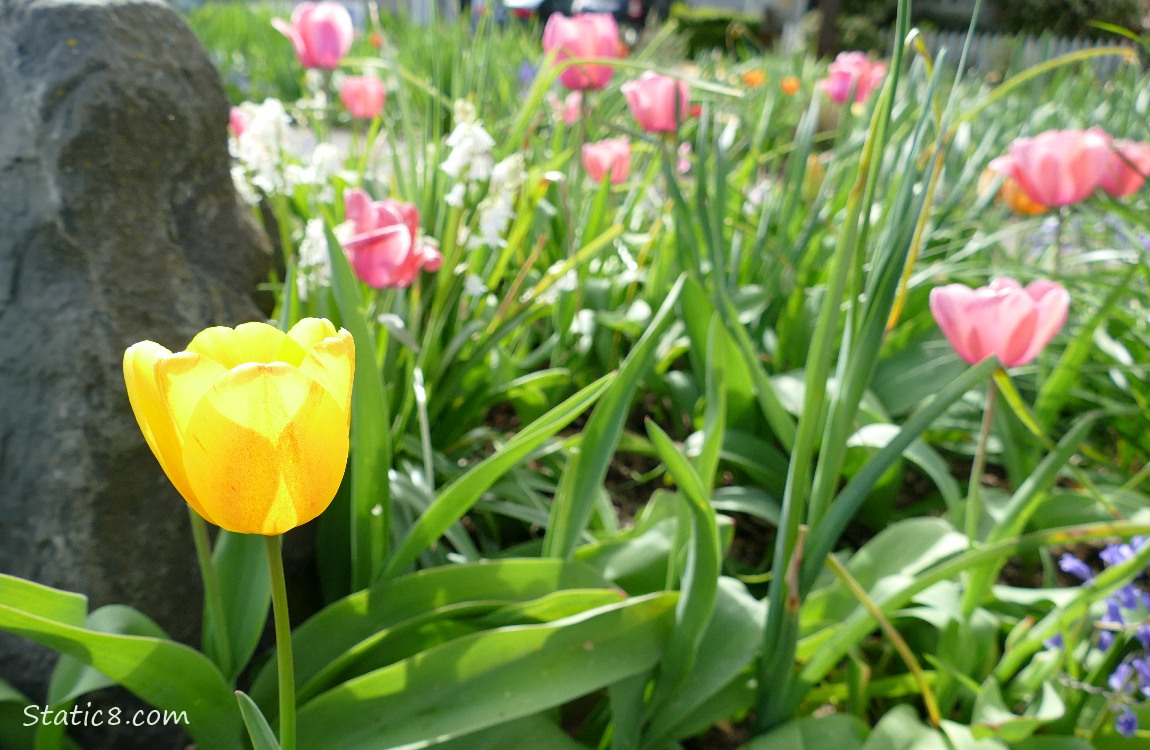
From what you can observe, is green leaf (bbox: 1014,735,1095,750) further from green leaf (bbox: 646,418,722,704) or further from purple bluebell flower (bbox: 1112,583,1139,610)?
green leaf (bbox: 646,418,722,704)

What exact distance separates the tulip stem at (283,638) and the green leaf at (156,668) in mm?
198

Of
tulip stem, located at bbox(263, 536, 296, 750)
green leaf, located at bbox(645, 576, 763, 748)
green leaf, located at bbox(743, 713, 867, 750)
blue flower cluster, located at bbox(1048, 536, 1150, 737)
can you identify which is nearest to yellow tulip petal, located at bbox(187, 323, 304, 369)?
tulip stem, located at bbox(263, 536, 296, 750)

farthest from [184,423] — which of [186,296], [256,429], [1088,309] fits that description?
[1088,309]

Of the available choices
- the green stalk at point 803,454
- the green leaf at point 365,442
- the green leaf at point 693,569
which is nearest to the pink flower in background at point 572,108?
the green leaf at point 365,442

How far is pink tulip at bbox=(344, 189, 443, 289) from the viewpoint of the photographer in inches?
48.4

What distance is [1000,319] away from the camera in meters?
1.05

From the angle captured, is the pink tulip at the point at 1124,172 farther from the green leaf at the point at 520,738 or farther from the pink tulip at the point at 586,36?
the green leaf at the point at 520,738

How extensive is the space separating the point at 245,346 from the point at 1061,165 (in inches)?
64.2

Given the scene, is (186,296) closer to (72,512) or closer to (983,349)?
(72,512)

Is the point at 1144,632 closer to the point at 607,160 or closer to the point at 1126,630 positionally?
the point at 1126,630

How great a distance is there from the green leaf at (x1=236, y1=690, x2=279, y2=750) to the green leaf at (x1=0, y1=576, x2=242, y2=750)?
0.20m

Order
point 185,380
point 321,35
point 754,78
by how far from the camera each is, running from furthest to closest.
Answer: point 754,78 → point 321,35 → point 185,380

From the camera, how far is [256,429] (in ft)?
1.90

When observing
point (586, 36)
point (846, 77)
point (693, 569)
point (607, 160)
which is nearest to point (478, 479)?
point (693, 569)
